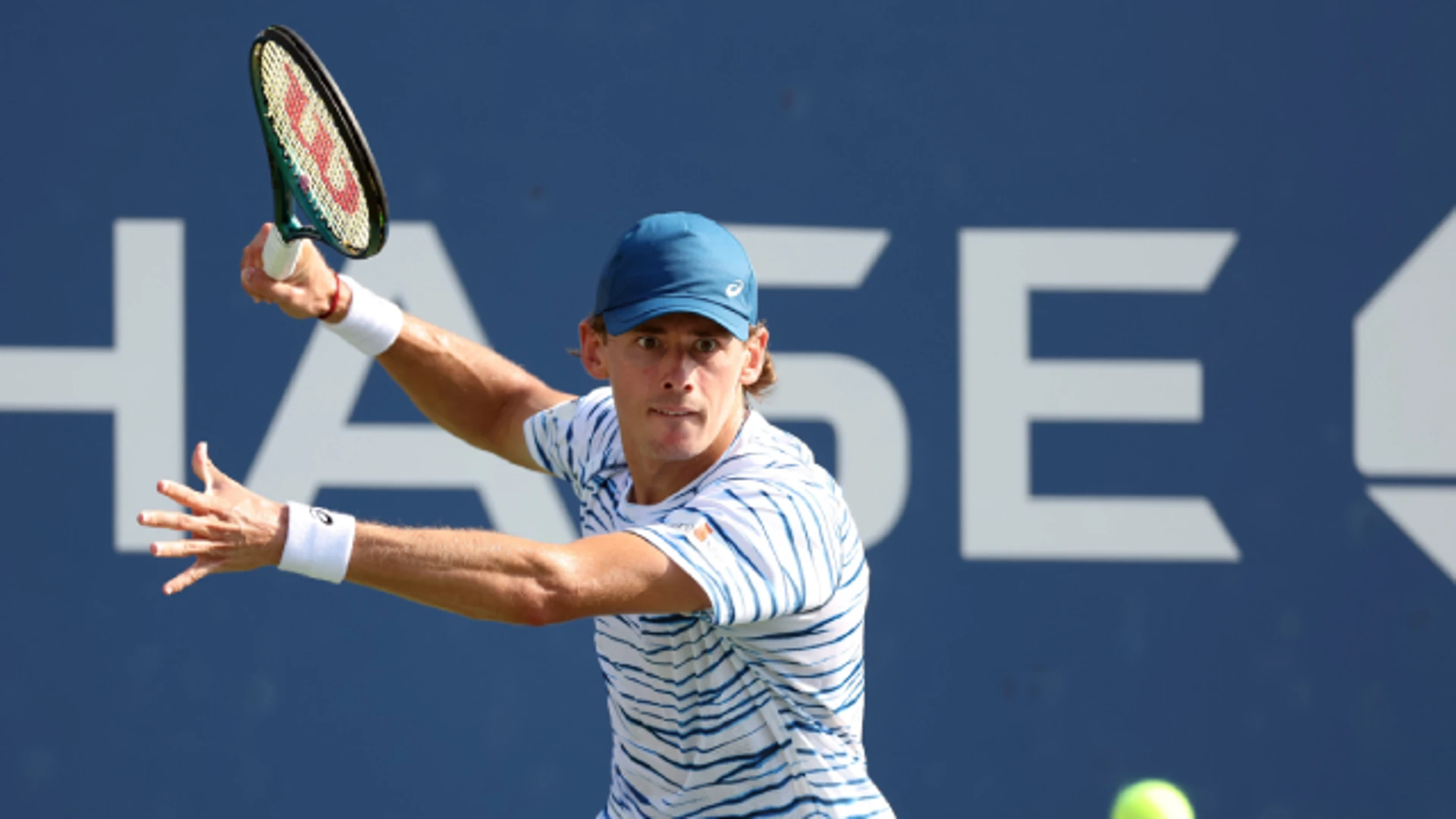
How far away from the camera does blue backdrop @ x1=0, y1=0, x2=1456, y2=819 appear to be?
3.50m

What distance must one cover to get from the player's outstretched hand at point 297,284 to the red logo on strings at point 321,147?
15 centimetres

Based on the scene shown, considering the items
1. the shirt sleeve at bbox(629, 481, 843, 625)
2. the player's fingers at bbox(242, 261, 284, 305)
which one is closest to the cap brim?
the shirt sleeve at bbox(629, 481, 843, 625)

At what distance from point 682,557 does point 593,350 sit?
1.86ft

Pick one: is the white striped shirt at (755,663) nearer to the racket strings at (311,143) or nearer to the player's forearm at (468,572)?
the player's forearm at (468,572)

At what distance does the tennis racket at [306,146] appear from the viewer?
2299 mm

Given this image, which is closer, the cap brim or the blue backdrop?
the cap brim

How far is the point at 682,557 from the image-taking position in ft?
6.33

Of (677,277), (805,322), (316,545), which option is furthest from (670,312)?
(805,322)

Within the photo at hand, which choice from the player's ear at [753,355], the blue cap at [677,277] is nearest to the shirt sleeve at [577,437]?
the player's ear at [753,355]

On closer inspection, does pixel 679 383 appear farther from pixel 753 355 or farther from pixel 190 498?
pixel 190 498

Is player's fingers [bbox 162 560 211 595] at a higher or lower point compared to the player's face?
lower

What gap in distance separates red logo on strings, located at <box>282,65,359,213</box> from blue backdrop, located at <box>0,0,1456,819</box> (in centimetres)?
114

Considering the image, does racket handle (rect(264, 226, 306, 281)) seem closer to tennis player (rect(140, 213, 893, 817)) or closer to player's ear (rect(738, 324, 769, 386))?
tennis player (rect(140, 213, 893, 817))

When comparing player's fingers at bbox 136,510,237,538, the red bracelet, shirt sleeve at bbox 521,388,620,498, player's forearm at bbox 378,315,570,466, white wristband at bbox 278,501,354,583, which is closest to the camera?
player's fingers at bbox 136,510,237,538
